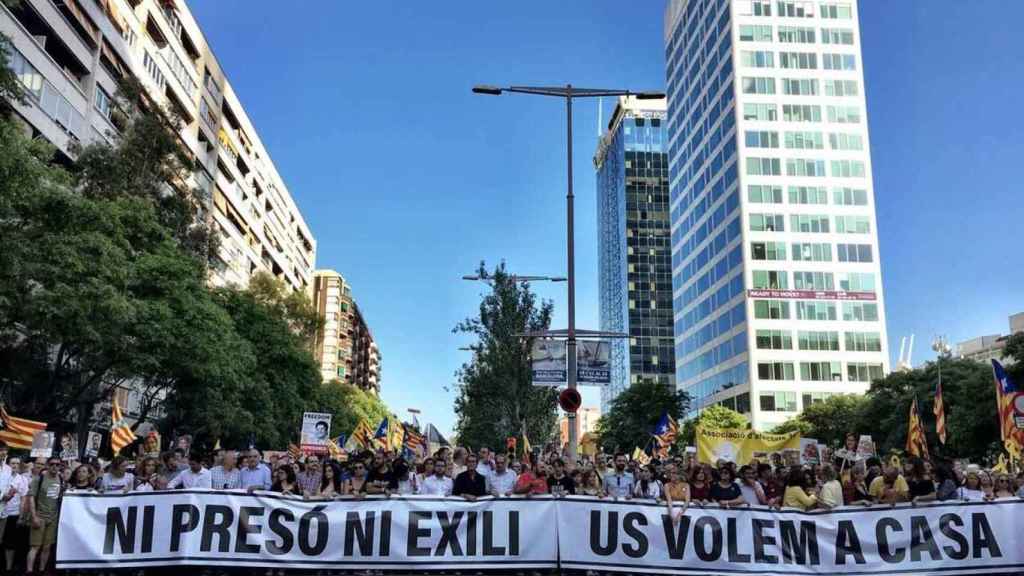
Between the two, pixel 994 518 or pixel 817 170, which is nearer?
pixel 994 518

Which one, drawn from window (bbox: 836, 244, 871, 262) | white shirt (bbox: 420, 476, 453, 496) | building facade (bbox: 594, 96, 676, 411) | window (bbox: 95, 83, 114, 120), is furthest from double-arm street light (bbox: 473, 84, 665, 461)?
building facade (bbox: 594, 96, 676, 411)

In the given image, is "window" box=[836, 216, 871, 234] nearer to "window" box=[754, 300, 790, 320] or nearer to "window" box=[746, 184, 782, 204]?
"window" box=[746, 184, 782, 204]

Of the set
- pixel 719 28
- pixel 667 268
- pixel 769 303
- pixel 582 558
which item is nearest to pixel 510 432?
pixel 582 558

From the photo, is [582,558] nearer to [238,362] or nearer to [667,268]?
[238,362]

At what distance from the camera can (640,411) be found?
259 feet

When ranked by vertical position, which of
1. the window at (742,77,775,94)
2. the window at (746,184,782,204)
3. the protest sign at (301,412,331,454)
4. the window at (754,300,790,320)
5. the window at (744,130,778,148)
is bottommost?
the protest sign at (301,412,331,454)

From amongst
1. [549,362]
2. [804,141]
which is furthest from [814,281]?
[549,362]

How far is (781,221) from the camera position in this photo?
84938 mm

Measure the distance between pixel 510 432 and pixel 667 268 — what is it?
12464 cm

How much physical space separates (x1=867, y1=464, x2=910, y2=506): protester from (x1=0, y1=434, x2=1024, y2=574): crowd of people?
19 mm

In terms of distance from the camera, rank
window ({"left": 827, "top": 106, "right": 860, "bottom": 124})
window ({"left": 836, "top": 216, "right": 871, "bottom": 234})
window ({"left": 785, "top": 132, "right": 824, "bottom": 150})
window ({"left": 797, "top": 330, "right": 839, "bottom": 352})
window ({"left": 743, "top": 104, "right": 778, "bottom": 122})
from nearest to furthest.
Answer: window ({"left": 797, "top": 330, "right": 839, "bottom": 352})
window ({"left": 836, "top": 216, "right": 871, "bottom": 234})
window ({"left": 743, "top": 104, "right": 778, "bottom": 122})
window ({"left": 785, "top": 132, "right": 824, "bottom": 150})
window ({"left": 827, "top": 106, "right": 860, "bottom": 124})

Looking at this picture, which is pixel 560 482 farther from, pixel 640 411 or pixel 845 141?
pixel 845 141

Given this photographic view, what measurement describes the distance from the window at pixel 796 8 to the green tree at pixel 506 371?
67.6 meters

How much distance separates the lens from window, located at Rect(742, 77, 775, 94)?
87.6 metres
